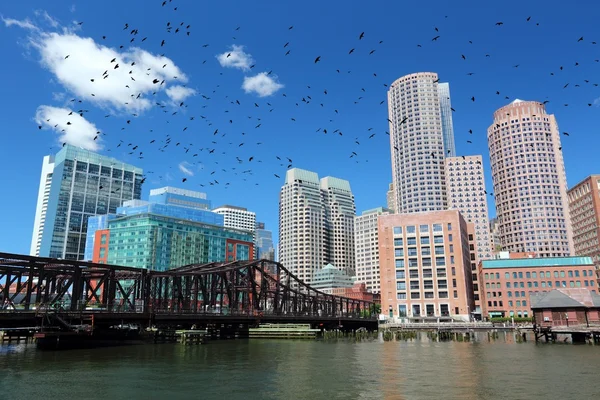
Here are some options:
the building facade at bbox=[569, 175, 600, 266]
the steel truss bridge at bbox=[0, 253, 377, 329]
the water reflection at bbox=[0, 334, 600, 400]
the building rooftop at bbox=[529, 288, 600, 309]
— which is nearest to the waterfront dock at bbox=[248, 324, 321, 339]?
the steel truss bridge at bbox=[0, 253, 377, 329]

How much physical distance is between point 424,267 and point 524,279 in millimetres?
31810

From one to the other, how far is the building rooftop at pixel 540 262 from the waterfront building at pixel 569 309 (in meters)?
66.1

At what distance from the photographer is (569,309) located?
81.6 m

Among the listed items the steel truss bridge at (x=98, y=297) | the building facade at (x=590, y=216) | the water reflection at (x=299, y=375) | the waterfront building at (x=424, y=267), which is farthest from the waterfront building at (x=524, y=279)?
the water reflection at (x=299, y=375)

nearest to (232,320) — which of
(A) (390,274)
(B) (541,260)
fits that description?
(A) (390,274)

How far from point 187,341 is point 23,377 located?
1584 inches

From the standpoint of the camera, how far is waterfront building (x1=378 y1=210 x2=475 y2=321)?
143 m

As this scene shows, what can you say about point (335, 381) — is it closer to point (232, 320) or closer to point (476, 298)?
point (232, 320)

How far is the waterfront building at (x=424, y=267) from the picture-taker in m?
143

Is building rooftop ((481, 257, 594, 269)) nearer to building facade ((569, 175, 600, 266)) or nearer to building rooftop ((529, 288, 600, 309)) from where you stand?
building facade ((569, 175, 600, 266))

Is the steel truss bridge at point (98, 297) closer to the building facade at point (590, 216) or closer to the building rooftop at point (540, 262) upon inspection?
the building rooftop at point (540, 262)

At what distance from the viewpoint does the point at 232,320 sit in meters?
91.9

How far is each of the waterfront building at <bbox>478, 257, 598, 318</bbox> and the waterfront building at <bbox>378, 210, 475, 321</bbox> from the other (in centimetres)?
970

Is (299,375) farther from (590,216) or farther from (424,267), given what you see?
(590,216)
